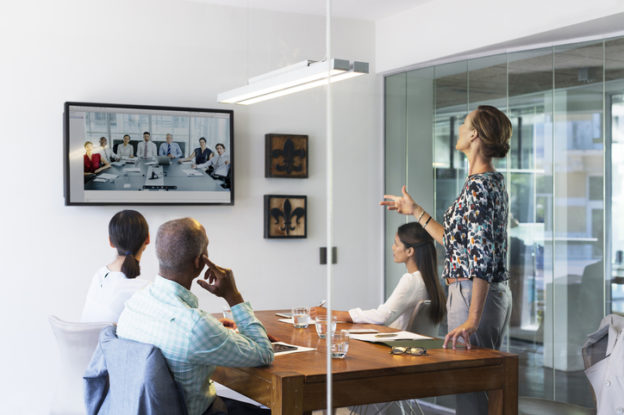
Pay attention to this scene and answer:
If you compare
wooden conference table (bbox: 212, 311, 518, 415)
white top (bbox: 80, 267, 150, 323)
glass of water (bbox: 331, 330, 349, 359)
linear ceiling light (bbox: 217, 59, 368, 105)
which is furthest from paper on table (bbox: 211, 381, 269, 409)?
linear ceiling light (bbox: 217, 59, 368, 105)

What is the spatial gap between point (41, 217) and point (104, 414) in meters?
0.71

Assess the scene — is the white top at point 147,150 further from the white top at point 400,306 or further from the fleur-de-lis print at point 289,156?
the white top at point 400,306

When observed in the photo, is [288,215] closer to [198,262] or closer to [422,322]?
[198,262]

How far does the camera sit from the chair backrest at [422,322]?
2.20m

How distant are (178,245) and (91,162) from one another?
557 mm

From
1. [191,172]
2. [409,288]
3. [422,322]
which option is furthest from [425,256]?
[191,172]

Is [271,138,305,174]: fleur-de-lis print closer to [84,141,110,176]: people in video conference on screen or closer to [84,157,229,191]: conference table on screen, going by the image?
[84,157,229,191]: conference table on screen

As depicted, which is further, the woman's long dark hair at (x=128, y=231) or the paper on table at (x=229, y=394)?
the woman's long dark hair at (x=128, y=231)

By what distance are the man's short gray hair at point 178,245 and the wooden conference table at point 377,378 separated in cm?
37

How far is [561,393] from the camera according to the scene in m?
2.08

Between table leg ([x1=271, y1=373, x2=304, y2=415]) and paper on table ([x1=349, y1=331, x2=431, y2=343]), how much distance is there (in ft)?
1.01

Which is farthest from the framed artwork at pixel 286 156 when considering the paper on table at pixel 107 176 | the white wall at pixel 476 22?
the paper on table at pixel 107 176

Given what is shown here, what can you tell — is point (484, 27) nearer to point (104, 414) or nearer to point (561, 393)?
point (561, 393)

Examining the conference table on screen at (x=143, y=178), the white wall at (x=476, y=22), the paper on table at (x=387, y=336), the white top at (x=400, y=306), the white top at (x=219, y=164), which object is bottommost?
the paper on table at (x=387, y=336)
